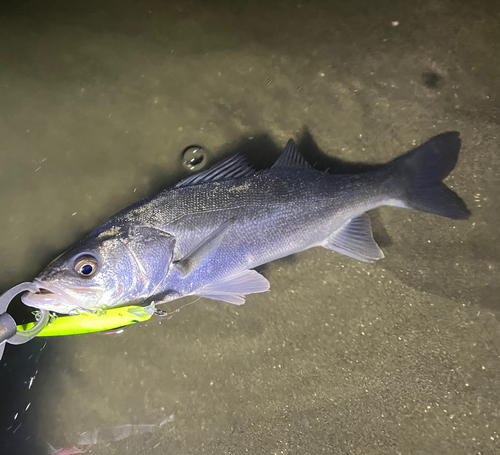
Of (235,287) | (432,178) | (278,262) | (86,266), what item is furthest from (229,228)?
(432,178)

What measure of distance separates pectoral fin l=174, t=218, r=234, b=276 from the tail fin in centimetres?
111

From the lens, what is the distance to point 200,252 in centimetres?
167

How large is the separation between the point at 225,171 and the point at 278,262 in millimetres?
740

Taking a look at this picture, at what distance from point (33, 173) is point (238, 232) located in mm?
1764

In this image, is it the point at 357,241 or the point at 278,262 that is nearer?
the point at 357,241

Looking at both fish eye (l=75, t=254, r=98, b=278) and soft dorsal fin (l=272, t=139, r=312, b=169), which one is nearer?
fish eye (l=75, t=254, r=98, b=278)

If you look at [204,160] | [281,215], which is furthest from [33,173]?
[281,215]

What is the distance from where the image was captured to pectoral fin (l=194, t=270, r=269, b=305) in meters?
1.75

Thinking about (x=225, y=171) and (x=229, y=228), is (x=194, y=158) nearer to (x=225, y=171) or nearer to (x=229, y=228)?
(x=225, y=171)

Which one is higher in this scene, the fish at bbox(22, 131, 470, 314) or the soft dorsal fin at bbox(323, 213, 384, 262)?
the fish at bbox(22, 131, 470, 314)

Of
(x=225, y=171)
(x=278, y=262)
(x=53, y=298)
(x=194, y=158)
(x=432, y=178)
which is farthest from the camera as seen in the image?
(x=194, y=158)

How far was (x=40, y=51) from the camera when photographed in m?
2.47

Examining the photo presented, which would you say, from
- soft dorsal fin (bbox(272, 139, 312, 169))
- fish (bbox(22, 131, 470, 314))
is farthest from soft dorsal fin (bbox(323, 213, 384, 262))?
soft dorsal fin (bbox(272, 139, 312, 169))

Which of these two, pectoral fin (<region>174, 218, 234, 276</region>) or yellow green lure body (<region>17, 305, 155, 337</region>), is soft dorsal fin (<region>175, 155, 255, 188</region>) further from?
yellow green lure body (<region>17, 305, 155, 337</region>)
